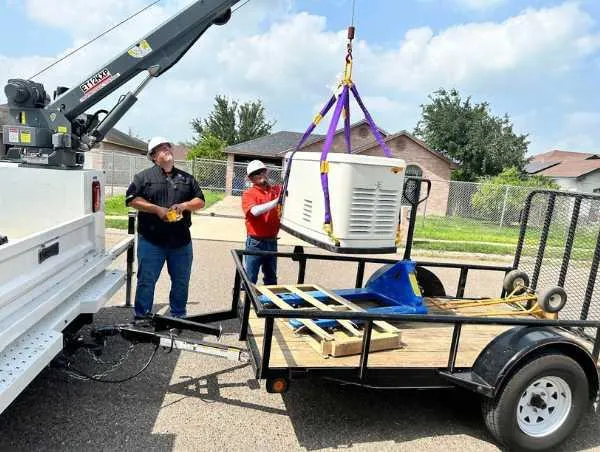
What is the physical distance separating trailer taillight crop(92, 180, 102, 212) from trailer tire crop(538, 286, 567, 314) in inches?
157

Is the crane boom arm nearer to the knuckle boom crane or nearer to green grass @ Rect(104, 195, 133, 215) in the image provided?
the knuckle boom crane

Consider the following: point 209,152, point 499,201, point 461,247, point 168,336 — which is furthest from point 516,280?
point 209,152

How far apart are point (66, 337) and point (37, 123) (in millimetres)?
2359

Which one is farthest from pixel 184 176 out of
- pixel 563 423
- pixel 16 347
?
pixel 563 423

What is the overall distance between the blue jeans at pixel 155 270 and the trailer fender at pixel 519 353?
284cm

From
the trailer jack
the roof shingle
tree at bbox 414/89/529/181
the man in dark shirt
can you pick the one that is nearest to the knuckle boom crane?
the man in dark shirt

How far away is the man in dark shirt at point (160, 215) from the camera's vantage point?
4.45 meters

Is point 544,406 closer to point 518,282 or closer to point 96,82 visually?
point 518,282

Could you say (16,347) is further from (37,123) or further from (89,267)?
(37,123)

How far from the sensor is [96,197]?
4.36 m

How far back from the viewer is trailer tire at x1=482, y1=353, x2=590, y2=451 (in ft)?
10.1

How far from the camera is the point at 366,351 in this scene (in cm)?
305

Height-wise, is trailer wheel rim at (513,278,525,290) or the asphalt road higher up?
trailer wheel rim at (513,278,525,290)

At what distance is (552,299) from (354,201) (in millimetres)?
2016
